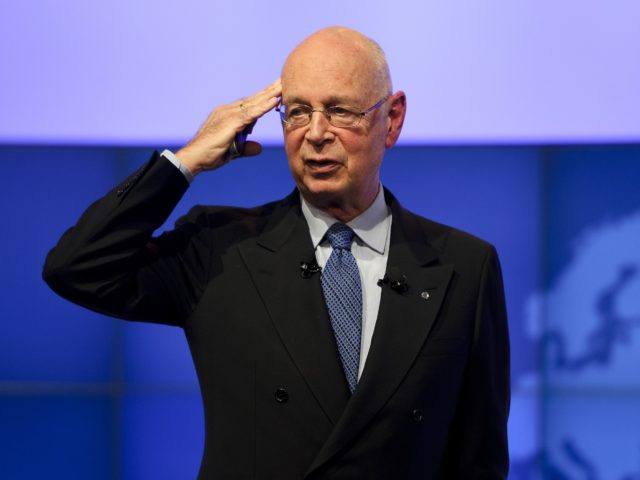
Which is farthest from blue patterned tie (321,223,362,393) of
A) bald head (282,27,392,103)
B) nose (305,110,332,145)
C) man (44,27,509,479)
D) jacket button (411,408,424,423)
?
bald head (282,27,392,103)

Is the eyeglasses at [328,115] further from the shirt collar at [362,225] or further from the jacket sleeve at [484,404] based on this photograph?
the jacket sleeve at [484,404]

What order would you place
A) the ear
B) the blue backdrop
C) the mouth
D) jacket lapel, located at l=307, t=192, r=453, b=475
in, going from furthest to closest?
the blue backdrop < the ear < the mouth < jacket lapel, located at l=307, t=192, r=453, b=475

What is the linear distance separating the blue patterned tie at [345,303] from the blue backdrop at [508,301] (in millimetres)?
1159

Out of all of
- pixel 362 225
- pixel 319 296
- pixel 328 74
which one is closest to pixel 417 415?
pixel 319 296

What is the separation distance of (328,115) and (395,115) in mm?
210

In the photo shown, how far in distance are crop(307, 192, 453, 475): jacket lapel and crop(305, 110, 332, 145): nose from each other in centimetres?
28

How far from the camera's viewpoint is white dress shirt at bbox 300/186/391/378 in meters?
2.00

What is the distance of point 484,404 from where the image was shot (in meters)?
2.02

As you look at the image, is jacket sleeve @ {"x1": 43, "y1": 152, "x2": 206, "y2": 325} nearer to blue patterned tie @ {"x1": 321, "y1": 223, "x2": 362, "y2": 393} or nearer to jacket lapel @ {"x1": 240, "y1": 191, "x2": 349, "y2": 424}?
jacket lapel @ {"x1": 240, "y1": 191, "x2": 349, "y2": 424}

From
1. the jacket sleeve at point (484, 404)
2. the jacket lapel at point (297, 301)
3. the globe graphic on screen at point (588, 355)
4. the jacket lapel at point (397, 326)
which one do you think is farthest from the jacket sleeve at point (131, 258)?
the globe graphic on screen at point (588, 355)

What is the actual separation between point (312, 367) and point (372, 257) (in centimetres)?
29

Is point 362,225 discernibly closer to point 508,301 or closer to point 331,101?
point 331,101

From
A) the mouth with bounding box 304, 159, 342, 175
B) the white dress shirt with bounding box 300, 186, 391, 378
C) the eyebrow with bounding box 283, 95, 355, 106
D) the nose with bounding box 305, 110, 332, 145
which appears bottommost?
the white dress shirt with bounding box 300, 186, 391, 378

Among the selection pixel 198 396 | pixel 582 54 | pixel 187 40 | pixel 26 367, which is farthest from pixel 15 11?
pixel 582 54
